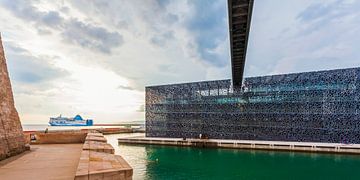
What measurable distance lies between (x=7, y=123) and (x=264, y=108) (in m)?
27.0

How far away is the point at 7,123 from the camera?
9.50m

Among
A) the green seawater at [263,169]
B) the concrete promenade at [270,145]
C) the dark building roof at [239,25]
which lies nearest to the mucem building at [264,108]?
the dark building roof at [239,25]

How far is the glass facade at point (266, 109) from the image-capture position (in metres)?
27.0

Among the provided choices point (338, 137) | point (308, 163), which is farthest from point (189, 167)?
point (338, 137)

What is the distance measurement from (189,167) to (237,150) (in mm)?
10401

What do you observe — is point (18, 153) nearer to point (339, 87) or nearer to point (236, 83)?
point (236, 83)

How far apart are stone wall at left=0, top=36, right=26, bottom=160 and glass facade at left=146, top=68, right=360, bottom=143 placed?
2524 cm

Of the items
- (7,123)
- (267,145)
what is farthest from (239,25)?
(267,145)

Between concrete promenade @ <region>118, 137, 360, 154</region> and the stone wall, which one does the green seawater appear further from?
the stone wall

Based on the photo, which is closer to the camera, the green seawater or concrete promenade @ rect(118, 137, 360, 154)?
the green seawater

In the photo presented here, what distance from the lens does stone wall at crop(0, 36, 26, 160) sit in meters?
8.83

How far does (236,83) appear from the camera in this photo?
3131 centimetres

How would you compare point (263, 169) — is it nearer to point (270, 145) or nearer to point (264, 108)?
point (270, 145)

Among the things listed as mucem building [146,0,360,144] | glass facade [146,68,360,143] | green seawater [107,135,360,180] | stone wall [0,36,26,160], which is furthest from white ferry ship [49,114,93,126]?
stone wall [0,36,26,160]
